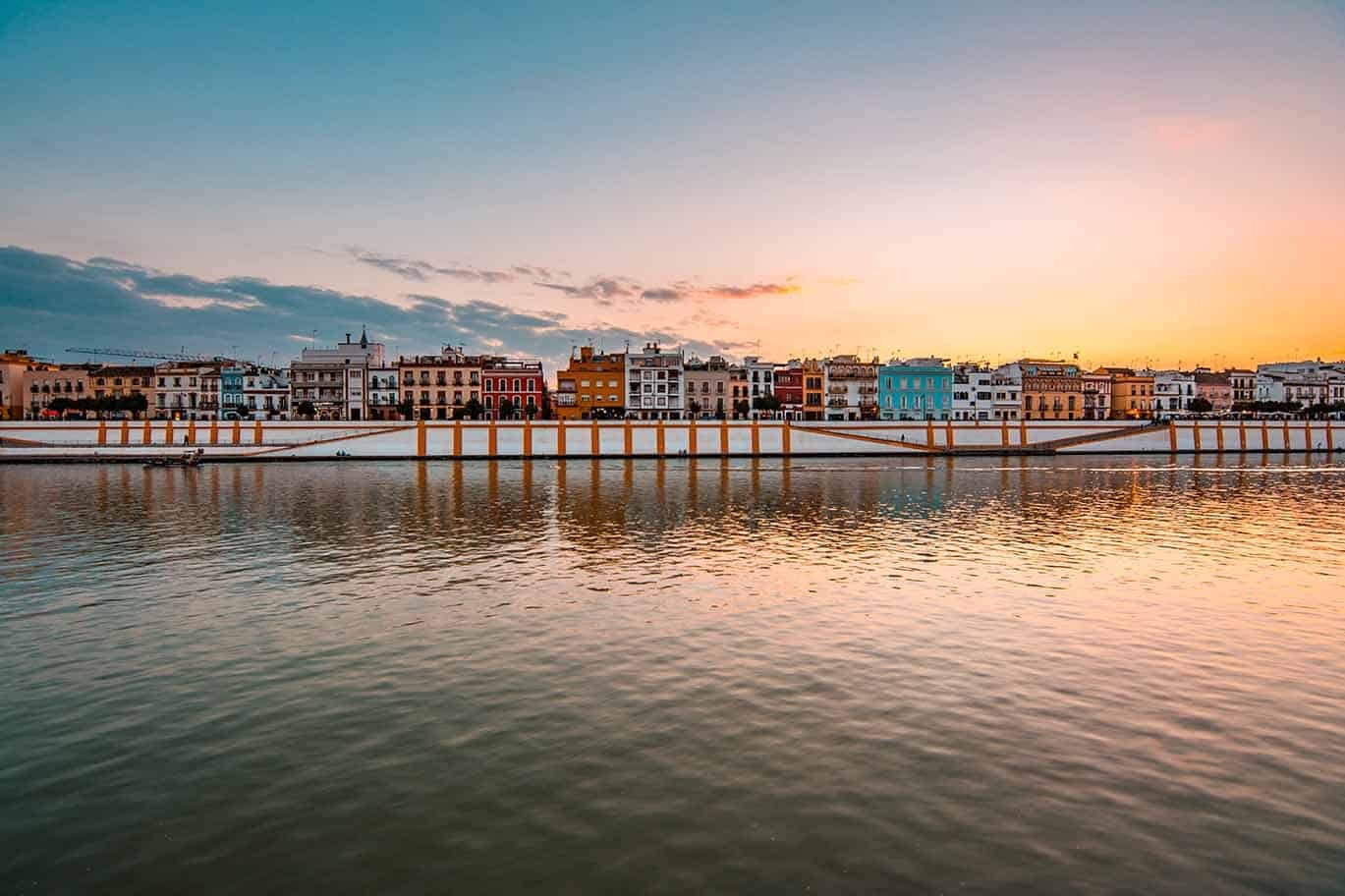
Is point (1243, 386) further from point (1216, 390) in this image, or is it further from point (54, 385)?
point (54, 385)

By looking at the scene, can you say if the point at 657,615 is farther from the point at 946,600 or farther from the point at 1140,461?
the point at 1140,461

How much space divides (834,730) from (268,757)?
23.4ft

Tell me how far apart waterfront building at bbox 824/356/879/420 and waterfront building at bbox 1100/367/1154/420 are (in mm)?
45581

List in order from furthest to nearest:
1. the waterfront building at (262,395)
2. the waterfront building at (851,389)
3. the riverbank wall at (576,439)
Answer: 1. the waterfront building at (851,389)
2. the waterfront building at (262,395)
3. the riverbank wall at (576,439)

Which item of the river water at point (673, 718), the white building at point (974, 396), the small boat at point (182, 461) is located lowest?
the river water at point (673, 718)

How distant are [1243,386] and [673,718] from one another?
173 m

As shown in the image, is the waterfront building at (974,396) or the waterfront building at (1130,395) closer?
the waterfront building at (974,396)

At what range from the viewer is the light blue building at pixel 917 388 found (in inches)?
4801

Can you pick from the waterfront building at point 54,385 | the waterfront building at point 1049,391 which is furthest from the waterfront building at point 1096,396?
the waterfront building at point 54,385

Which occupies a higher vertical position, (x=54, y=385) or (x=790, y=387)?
(x=54, y=385)

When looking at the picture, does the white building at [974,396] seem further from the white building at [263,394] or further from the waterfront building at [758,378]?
the white building at [263,394]

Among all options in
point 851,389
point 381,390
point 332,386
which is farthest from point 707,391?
point 332,386

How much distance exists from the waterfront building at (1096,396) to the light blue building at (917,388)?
27.2 m

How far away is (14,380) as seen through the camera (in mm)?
121875
